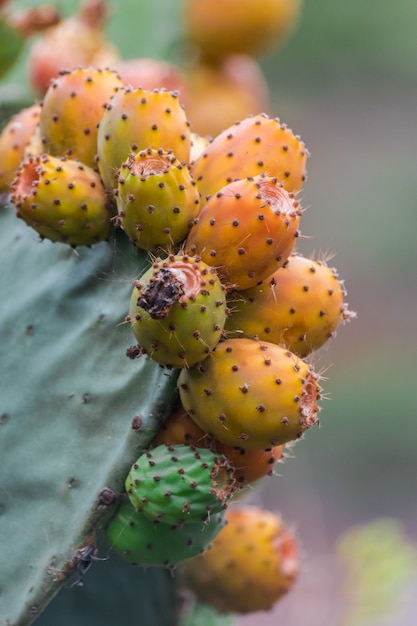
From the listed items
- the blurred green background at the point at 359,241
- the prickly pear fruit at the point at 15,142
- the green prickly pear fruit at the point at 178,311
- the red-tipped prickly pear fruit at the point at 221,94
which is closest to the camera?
the green prickly pear fruit at the point at 178,311

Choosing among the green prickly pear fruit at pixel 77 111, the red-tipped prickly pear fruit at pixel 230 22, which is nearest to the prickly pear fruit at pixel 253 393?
the green prickly pear fruit at pixel 77 111

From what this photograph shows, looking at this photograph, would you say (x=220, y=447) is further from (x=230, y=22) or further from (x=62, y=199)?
(x=230, y=22)

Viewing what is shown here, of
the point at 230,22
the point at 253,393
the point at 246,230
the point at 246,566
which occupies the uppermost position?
the point at 246,230

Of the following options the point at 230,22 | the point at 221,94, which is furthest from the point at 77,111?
the point at 230,22

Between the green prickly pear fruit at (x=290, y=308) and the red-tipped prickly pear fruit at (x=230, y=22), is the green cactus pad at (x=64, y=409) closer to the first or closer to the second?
the green prickly pear fruit at (x=290, y=308)

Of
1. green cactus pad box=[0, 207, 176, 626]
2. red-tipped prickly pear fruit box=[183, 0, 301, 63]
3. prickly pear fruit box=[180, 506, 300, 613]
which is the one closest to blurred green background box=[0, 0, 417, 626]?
red-tipped prickly pear fruit box=[183, 0, 301, 63]

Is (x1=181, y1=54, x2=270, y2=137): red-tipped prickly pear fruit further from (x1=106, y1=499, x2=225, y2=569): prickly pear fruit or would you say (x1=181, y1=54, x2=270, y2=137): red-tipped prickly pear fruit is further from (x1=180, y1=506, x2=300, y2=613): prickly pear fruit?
(x1=106, y1=499, x2=225, y2=569): prickly pear fruit
